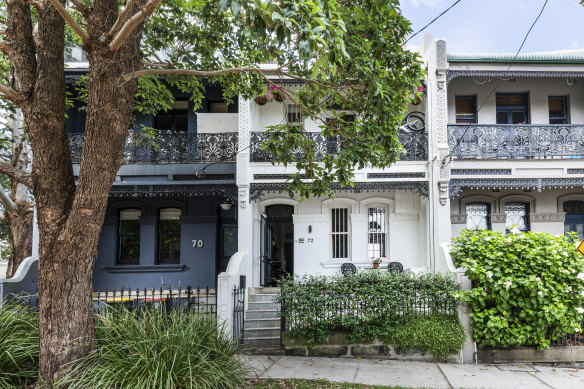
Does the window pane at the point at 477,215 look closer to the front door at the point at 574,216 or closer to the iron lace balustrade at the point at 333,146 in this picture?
the front door at the point at 574,216

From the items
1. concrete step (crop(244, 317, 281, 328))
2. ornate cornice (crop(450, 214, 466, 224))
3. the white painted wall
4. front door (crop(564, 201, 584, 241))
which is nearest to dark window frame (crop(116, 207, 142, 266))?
concrete step (crop(244, 317, 281, 328))

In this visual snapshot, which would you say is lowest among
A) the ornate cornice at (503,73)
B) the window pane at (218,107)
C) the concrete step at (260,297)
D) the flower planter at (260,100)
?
the concrete step at (260,297)

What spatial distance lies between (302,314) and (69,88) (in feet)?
35.3

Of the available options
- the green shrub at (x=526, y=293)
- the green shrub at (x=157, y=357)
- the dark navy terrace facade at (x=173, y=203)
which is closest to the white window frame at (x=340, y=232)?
the dark navy terrace facade at (x=173, y=203)

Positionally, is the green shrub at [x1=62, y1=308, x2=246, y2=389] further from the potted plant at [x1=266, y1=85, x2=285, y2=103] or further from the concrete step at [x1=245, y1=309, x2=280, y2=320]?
the concrete step at [x1=245, y1=309, x2=280, y2=320]

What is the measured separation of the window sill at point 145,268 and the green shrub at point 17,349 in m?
7.41

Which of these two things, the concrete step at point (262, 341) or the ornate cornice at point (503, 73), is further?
the ornate cornice at point (503, 73)

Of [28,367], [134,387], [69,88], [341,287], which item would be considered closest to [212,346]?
[134,387]

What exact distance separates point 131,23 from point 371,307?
20.2 ft

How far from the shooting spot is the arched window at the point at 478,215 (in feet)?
42.1

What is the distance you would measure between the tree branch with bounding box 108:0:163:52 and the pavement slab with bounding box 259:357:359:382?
512 cm

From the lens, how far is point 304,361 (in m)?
7.44

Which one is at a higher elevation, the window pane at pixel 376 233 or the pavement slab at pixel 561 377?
the window pane at pixel 376 233

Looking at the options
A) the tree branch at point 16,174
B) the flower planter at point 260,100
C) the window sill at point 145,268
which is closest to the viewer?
the tree branch at point 16,174
